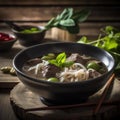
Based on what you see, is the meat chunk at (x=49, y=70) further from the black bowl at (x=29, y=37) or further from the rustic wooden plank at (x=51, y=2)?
the rustic wooden plank at (x=51, y=2)

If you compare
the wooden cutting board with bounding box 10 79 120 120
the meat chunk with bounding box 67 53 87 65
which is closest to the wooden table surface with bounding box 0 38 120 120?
the wooden cutting board with bounding box 10 79 120 120

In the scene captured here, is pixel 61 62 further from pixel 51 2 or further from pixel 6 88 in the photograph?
pixel 51 2

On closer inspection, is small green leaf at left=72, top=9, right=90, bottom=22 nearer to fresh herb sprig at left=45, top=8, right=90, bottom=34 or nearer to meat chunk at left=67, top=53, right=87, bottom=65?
fresh herb sprig at left=45, top=8, right=90, bottom=34

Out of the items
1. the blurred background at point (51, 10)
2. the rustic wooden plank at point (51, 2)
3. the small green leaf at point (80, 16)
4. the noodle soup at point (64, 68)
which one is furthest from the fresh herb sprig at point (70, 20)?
the rustic wooden plank at point (51, 2)

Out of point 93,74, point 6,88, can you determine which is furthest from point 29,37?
point 93,74

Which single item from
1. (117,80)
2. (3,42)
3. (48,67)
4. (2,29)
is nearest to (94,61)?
(117,80)
